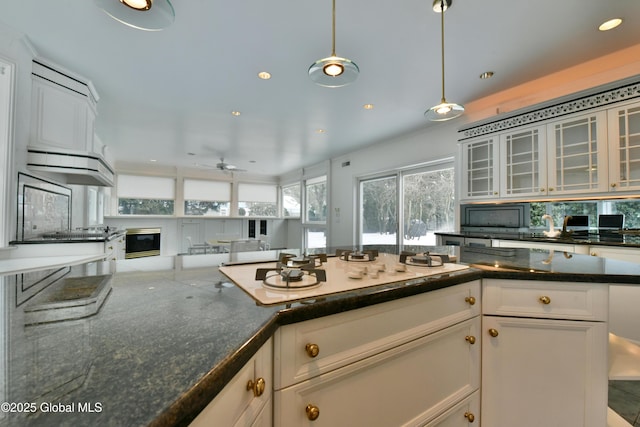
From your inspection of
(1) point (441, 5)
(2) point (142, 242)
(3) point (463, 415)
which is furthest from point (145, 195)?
(3) point (463, 415)

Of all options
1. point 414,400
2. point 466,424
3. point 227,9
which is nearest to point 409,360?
point 414,400

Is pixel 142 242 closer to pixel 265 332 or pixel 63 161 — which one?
pixel 63 161

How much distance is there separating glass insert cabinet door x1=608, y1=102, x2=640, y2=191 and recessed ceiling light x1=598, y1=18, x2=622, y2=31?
665 millimetres

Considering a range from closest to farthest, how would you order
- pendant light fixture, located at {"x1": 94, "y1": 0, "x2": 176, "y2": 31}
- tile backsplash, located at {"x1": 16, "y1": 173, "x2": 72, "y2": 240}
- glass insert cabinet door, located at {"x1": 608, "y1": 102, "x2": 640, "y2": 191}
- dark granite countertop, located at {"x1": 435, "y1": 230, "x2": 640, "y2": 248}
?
pendant light fixture, located at {"x1": 94, "y1": 0, "x2": 176, "y2": 31}
dark granite countertop, located at {"x1": 435, "y1": 230, "x2": 640, "y2": 248}
glass insert cabinet door, located at {"x1": 608, "y1": 102, "x2": 640, "y2": 191}
tile backsplash, located at {"x1": 16, "y1": 173, "x2": 72, "y2": 240}

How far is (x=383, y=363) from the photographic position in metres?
0.82

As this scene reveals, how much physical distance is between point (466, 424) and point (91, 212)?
5634 millimetres

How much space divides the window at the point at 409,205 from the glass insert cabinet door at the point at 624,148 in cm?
160

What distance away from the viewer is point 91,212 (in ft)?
14.4

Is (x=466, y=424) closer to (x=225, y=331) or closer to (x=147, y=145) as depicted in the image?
(x=225, y=331)

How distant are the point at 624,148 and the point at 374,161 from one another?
3059 mm

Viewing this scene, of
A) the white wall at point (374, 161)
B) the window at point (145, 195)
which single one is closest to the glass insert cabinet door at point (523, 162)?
the white wall at point (374, 161)

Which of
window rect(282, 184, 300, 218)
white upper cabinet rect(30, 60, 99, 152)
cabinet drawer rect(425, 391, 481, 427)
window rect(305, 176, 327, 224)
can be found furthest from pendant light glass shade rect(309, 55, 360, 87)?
window rect(282, 184, 300, 218)

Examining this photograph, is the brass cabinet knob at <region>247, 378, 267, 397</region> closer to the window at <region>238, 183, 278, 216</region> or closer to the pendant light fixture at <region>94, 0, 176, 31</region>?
the pendant light fixture at <region>94, 0, 176, 31</region>

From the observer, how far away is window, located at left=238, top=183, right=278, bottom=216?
7.63 meters
